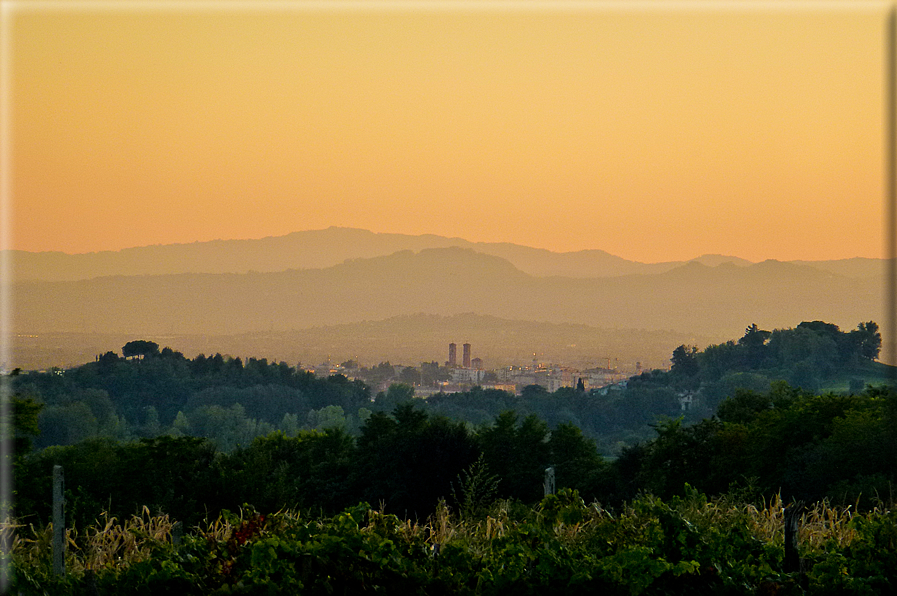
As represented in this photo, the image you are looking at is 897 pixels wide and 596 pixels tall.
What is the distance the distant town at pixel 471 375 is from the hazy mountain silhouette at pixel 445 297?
19.8 meters

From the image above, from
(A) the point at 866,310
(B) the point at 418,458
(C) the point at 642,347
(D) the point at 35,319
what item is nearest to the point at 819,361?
(A) the point at 866,310

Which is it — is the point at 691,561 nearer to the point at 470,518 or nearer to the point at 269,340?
the point at 470,518

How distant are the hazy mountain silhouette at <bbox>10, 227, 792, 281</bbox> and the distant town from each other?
27.3 metres

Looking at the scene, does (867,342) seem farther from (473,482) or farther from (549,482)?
(549,482)

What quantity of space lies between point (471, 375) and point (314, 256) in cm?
5391

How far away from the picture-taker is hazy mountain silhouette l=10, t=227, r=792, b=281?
455 feet

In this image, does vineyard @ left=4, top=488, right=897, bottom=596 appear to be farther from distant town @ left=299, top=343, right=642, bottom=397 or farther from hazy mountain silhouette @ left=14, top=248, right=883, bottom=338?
hazy mountain silhouette @ left=14, top=248, right=883, bottom=338

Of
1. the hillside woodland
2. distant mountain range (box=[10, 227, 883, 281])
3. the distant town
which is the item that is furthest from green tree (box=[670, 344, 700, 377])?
distant mountain range (box=[10, 227, 883, 281])

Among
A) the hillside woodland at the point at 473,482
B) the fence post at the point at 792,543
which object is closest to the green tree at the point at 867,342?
the hillside woodland at the point at 473,482

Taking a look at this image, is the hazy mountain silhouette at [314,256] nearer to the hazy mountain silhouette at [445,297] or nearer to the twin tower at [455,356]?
the hazy mountain silhouette at [445,297]

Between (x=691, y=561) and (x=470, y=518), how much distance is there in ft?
9.07

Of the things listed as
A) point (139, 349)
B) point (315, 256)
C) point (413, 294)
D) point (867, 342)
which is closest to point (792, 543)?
point (867, 342)

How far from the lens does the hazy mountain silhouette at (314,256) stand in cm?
13875

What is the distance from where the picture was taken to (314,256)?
527 ft
